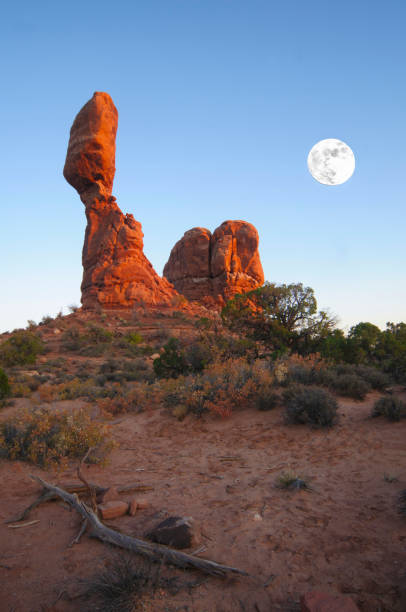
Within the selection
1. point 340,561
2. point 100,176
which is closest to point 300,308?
point 340,561

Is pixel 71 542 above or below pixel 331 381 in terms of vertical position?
below

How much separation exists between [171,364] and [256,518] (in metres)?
10.1

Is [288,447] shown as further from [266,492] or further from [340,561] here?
[340,561]

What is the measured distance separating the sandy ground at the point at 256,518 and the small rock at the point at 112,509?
0.55 ft

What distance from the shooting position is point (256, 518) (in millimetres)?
3721

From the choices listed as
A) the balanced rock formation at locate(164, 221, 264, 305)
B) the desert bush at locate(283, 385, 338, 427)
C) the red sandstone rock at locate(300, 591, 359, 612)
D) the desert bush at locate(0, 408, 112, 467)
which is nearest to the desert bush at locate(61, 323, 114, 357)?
the desert bush at locate(0, 408, 112, 467)

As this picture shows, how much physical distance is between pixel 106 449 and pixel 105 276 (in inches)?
1135

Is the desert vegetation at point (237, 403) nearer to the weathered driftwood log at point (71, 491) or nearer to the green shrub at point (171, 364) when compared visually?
the green shrub at point (171, 364)

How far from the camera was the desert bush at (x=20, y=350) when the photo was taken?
65.8ft

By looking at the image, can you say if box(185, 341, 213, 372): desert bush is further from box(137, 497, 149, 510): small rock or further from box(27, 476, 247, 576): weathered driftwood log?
box(27, 476, 247, 576): weathered driftwood log

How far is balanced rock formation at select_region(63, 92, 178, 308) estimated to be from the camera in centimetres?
3328

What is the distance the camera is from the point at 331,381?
9008 mm

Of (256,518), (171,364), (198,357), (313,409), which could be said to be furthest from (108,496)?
(171,364)

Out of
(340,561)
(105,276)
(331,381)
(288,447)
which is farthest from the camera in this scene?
(105,276)
